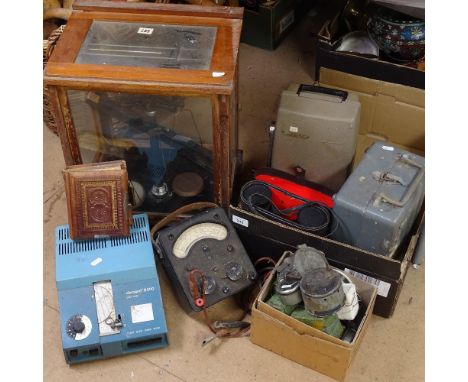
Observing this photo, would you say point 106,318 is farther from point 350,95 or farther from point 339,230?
point 350,95

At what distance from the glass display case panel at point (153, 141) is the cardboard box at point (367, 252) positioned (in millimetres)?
259

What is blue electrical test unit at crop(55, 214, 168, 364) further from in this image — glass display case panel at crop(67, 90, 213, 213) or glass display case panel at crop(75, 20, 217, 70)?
glass display case panel at crop(75, 20, 217, 70)

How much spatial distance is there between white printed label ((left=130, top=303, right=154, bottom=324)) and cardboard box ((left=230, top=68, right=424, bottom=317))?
0.42 metres

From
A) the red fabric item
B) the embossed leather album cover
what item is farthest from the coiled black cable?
the embossed leather album cover

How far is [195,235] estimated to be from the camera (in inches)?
79.7

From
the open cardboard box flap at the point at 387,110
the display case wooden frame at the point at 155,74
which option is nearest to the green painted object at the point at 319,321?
the display case wooden frame at the point at 155,74

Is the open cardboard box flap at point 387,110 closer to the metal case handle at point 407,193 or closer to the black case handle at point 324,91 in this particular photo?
the black case handle at point 324,91

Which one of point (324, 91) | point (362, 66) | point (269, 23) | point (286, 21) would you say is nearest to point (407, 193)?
point (324, 91)

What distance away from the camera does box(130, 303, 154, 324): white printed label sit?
74.2 inches

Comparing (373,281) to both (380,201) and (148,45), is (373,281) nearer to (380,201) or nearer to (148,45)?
(380,201)

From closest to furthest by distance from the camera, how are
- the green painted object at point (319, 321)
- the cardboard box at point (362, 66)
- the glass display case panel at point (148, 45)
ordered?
the green painted object at point (319, 321)
the glass display case panel at point (148, 45)
the cardboard box at point (362, 66)

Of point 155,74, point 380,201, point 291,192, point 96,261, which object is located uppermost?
point 155,74

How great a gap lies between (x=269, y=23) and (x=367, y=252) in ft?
5.37

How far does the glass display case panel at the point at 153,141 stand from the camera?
1986mm
